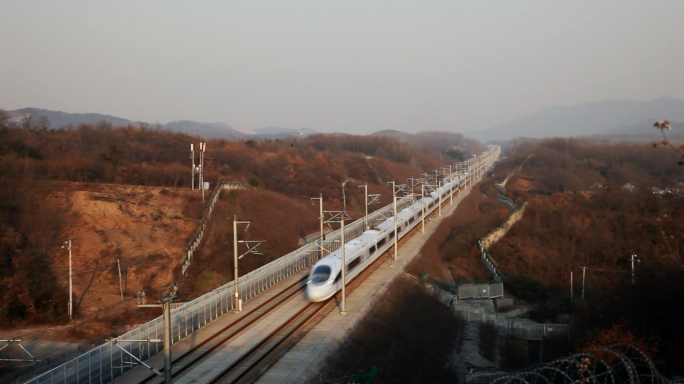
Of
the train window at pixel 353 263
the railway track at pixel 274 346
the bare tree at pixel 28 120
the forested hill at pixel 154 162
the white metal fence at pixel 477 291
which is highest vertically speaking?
the bare tree at pixel 28 120

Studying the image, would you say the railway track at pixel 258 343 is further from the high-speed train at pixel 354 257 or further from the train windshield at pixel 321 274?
the train windshield at pixel 321 274

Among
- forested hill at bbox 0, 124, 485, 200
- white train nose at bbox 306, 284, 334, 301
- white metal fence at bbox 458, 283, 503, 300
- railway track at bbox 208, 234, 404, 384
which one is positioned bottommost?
white metal fence at bbox 458, 283, 503, 300

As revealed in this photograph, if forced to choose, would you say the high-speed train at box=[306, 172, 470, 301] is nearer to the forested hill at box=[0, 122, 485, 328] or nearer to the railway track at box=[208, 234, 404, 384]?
the railway track at box=[208, 234, 404, 384]

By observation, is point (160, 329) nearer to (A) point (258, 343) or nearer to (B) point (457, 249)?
(A) point (258, 343)

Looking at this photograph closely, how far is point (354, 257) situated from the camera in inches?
1270

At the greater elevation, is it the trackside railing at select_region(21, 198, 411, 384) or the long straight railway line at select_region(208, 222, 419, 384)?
the trackside railing at select_region(21, 198, 411, 384)

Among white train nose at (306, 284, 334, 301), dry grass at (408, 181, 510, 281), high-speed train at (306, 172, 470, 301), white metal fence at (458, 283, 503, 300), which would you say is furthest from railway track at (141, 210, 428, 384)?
dry grass at (408, 181, 510, 281)

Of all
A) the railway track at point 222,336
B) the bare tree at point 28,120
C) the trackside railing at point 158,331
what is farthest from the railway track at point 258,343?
the bare tree at point 28,120

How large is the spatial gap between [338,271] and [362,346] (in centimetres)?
617

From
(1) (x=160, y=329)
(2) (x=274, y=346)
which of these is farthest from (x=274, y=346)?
(1) (x=160, y=329)

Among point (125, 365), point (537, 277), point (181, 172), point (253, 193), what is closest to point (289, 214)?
point (253, 193)

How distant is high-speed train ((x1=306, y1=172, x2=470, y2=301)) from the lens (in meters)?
27.8

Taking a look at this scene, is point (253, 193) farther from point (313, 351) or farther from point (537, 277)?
point (313, 351)

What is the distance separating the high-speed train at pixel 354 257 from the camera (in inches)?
1094
